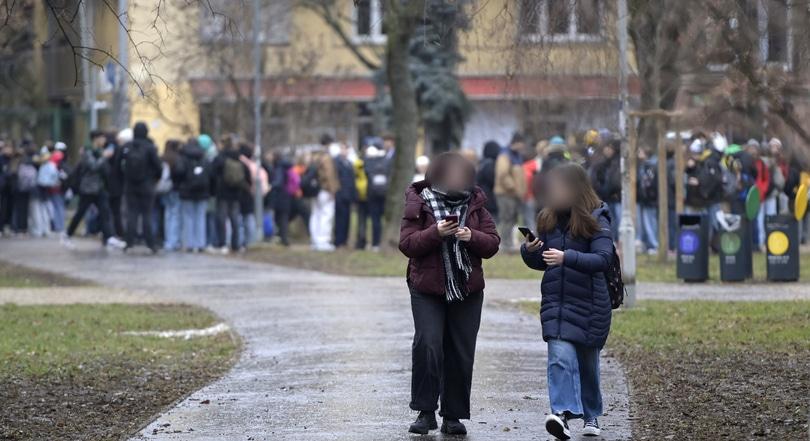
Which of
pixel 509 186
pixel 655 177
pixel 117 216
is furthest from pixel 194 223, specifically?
pixel 655 177

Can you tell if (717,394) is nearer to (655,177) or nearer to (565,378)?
(565,378)

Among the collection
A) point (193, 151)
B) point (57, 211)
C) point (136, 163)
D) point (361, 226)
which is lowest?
point (361, 226)

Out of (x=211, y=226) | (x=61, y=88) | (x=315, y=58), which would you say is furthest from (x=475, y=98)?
(x=211, y=226)

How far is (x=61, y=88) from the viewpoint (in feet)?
160

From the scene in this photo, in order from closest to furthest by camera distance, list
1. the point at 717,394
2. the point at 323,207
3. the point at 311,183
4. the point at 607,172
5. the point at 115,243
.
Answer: the point at 717,394, the point at 607,172, the point at 115,243, the point at 311,183, the point at 323,207

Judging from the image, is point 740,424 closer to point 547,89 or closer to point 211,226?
point 547,89

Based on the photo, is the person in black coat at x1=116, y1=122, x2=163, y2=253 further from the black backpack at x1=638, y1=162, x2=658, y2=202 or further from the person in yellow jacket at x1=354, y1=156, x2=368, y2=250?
the black backpack at x1=638, y1=162, x2=658, y2=202

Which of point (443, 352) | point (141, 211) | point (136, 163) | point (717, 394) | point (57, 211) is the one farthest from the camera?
point (57, 211)

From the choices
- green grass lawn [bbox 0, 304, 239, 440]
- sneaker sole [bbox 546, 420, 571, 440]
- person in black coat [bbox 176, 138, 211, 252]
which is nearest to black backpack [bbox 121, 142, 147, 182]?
person in black coat [bbox 176, 138, 211, 252]

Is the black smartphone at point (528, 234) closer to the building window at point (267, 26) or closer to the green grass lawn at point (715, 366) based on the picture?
the green grass lawn at point (715, 366)

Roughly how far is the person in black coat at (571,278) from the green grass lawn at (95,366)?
2.55 metres

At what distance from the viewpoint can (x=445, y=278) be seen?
9047 mm

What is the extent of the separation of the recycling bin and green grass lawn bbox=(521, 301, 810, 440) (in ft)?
10.2

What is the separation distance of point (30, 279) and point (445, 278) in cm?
1333
